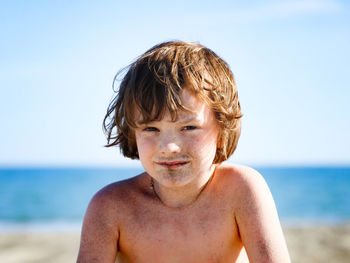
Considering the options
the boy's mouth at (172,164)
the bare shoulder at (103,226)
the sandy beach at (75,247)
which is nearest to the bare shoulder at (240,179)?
the boy's mouth at (172,164)

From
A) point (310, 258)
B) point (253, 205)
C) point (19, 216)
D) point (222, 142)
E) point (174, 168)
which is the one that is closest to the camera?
point (174, 168)

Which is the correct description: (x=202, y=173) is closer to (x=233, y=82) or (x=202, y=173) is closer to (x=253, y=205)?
(x=253, y=205)

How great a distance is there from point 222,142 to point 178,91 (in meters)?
0.42

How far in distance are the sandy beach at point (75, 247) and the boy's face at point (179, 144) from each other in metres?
5.40

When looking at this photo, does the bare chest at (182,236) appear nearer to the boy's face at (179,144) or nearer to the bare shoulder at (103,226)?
the bare shoulder at (103,226)

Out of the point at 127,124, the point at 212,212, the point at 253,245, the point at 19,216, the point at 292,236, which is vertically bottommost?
the point at 19,216

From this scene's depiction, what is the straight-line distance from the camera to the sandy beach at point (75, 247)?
7066 millimetres

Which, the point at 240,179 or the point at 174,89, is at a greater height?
the point at 174,89

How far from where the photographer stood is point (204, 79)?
208cm

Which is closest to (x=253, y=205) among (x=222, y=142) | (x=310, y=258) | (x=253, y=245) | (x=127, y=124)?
(x=253, y=245)

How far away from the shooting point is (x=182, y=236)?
216 cm

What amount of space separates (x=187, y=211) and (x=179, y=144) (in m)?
0.43

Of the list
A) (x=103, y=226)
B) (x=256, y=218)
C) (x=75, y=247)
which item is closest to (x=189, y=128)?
(x=256, y=218)

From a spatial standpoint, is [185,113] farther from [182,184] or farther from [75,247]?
[75,247]
